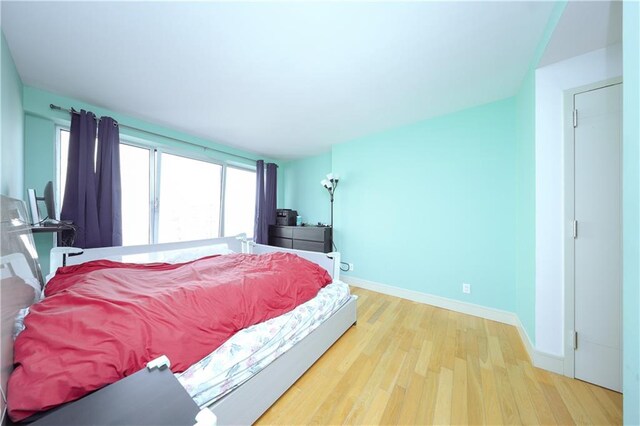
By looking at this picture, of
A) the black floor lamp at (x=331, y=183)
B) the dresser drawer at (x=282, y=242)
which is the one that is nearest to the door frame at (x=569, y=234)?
the black floor lamp at (x=331, y=183)

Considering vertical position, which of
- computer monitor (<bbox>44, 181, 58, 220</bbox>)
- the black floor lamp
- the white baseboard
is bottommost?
the white baseboard

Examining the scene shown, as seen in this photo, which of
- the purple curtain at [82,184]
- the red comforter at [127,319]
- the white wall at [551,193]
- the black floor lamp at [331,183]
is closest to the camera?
the red comforter at [127,319]

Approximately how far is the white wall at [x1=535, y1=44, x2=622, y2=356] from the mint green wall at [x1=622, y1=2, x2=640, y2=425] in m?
0.94

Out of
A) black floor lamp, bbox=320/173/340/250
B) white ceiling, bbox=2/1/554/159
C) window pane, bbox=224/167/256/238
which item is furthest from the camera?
window pane, bbox=224/167/256/238

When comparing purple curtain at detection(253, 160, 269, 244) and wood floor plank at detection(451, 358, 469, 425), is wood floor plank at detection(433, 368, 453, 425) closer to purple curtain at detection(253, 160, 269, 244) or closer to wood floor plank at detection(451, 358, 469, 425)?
wood floor plank at detection(451, 358, 469, 425)

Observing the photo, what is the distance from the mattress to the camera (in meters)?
0.92

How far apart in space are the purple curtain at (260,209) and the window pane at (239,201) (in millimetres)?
184

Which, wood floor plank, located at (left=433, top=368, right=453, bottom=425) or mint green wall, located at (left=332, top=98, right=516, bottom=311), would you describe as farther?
mint green wall, located at (left=332, top=98, right=516, bottom=311)

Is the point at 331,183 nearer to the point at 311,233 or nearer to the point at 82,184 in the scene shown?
the point at 311,233

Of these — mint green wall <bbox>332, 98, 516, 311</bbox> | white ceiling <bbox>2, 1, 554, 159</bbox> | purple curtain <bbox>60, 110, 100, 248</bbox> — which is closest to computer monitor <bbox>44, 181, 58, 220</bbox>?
purple curtain <bbox>60, 110, 100, 248</bbox>

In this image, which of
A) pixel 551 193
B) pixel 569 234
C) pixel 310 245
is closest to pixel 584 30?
pixel 551 193

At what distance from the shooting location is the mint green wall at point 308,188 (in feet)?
12.5

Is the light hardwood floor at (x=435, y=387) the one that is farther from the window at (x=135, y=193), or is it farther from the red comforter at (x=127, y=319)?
the window at (x=135, y=193)

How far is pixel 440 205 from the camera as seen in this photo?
247cm
